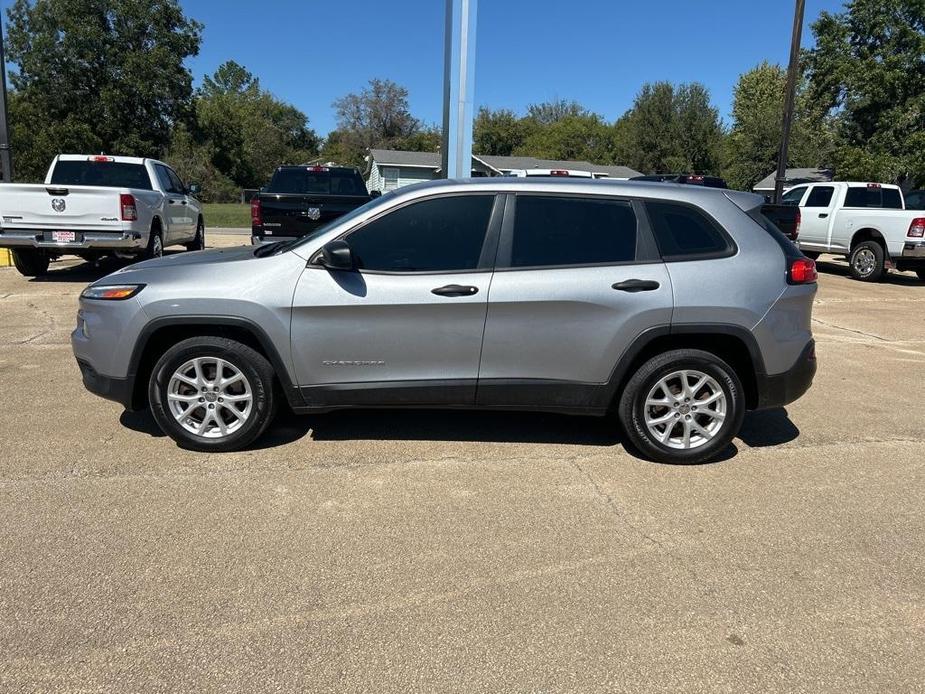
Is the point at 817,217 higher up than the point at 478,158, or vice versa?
the point at 478,158

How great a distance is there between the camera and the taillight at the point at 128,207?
1062 centimetres

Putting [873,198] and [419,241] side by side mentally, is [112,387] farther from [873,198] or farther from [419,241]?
[873,198]

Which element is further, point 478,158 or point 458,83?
point 478,158

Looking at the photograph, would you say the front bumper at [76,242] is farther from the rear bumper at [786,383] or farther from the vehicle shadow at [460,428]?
the rear bumper at [786,383]

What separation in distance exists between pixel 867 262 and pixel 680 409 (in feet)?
42.4

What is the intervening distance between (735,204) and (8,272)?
12.7 metres

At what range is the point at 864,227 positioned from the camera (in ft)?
50.3

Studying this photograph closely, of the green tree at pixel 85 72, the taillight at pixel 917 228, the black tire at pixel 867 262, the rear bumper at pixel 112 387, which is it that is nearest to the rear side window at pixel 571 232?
the rear bumper at pixel 112 387

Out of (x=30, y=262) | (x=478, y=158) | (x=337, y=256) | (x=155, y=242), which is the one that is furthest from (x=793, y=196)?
(x=478, y=158)

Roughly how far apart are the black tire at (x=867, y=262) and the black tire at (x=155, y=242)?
13.6m

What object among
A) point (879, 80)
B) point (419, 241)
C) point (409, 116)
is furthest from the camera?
point (409, 116)

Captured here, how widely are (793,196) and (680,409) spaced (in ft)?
51.3

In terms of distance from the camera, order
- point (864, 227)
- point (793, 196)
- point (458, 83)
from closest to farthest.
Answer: point (458, 83) → point (864, 227) → point (793, 196)

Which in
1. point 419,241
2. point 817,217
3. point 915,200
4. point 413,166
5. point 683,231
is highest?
point 413,166
